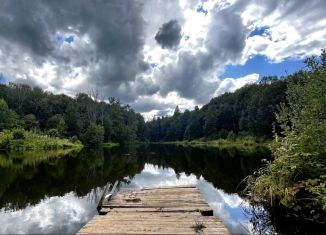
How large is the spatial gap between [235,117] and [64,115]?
2177 inches

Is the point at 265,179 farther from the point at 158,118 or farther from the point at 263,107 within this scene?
the point at 158,118

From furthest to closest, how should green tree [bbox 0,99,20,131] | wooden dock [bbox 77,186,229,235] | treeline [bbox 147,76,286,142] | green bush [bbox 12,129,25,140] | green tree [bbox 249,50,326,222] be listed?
treeline [bbox 147,76,286,142], green tree [bbox 0,99,20,131], green bush [bbox 12,129,25,140], green tree [bbox 249,50,326,222], wooden dock [bbox 77,186,229,235]

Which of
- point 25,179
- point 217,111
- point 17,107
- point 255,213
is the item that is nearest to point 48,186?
point 25,179

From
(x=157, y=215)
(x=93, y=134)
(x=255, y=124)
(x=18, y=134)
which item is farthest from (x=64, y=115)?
(x=157, y=215)

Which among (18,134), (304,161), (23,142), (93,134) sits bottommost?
(304,161)

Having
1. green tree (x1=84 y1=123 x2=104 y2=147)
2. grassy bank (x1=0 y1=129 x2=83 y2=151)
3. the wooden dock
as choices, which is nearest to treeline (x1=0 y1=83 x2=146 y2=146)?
green tree (x1=84 y1=123 x2=104 y2=147)

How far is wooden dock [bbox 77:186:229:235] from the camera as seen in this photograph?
20.6 ft

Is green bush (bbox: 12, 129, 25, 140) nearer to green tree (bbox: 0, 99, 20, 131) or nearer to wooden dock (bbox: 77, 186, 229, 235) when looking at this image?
green tree (bbox: 0, 99, 20, 131)

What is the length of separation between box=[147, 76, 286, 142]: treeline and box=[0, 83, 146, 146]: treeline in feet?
102

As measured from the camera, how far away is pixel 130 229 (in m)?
6.34

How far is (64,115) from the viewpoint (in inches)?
3187

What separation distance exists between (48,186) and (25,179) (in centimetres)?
249

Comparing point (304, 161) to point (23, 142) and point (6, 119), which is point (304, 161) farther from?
point (6, 119)

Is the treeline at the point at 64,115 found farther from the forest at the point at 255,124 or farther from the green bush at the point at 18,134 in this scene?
the green bush at the point at 18,134
